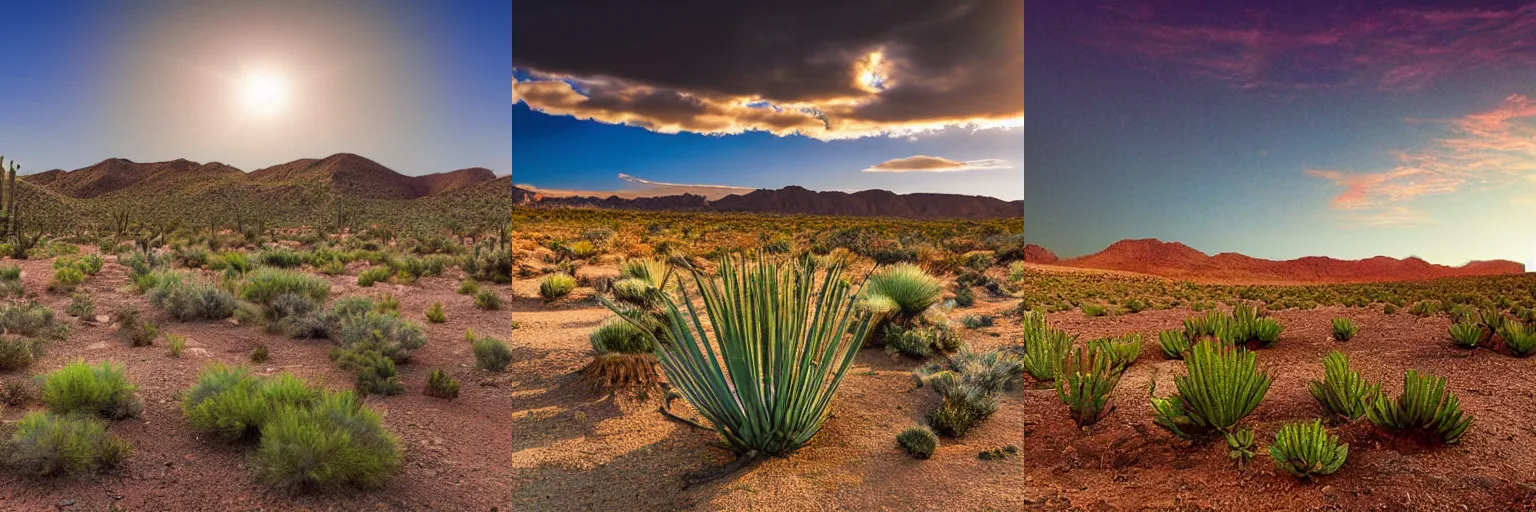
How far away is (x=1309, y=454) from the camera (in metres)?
3.09

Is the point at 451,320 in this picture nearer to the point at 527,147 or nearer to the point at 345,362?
the point at 345,362

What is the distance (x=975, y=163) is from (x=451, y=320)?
71.3 feet

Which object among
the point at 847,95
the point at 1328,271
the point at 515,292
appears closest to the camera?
the point at 515,292

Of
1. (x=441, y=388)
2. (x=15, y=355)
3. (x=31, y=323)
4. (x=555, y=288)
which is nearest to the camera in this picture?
(x=15, y=355)

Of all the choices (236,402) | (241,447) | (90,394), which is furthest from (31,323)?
(241,447)

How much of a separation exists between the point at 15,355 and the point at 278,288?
3.24 m

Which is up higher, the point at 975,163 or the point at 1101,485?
the point at 975,163

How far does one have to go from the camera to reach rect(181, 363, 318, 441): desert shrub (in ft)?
11.9

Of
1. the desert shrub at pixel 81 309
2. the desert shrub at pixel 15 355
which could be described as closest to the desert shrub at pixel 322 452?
the desert shrub at pixel 15 355

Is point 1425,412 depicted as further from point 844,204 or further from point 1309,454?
point 844,204

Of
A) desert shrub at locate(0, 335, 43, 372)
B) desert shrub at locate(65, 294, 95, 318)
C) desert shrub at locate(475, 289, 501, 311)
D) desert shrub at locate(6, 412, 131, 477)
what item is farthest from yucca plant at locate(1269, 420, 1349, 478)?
desert shrub at locate(65, 294, 95, 318)

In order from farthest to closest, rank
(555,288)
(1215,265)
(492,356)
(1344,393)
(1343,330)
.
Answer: (1215,265) → (555,288) → (1343,330) → (492,356) → (1344,393)

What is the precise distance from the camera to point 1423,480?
3049 mm

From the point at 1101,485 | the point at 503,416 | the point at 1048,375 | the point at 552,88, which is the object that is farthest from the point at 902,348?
the point at 552,88
